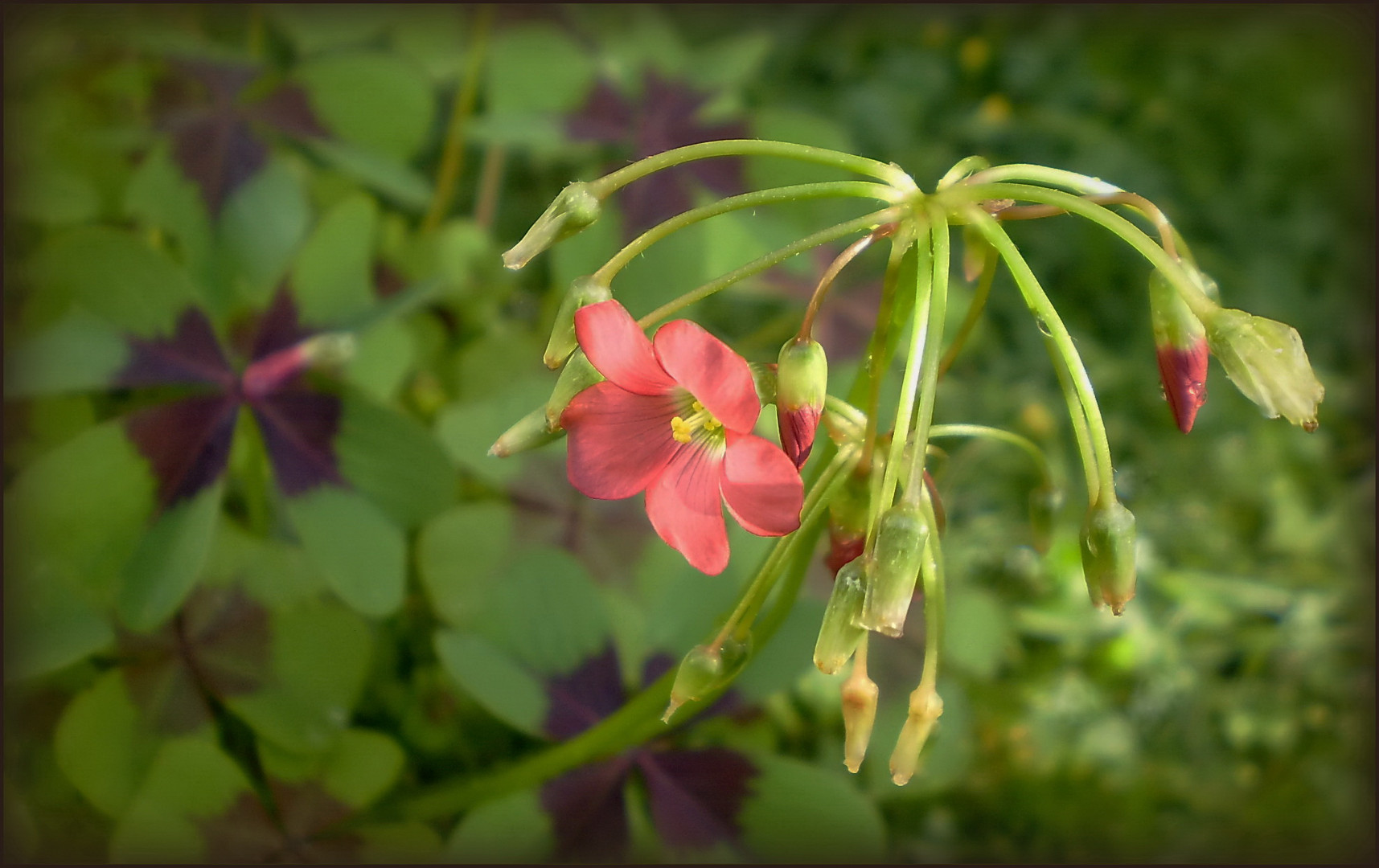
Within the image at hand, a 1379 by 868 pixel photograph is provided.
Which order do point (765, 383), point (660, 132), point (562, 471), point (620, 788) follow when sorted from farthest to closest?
point (660, 132) < point (562, 471) < point (620, 788) < point (765, 383)

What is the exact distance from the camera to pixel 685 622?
58.6 inches

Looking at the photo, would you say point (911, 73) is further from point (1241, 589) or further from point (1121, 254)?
point (1241, 589)

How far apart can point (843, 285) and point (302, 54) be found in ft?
3.87

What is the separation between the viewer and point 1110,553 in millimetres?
808

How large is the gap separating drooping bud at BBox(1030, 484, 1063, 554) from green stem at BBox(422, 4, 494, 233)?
1.44 m

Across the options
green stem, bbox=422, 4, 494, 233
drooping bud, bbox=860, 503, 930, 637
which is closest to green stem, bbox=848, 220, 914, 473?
drooping bud, bbox=860, 503, 930, 637

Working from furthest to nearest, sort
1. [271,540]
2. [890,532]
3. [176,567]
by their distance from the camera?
[271,540] < [176,567] < [890,532]

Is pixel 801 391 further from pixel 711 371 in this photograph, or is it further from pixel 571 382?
pixel 571 382

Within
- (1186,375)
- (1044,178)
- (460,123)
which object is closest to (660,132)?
(460,123)

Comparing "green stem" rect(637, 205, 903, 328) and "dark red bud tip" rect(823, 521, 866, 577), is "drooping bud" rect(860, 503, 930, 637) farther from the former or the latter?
"green stem" rect(637, 205, 903, 328)

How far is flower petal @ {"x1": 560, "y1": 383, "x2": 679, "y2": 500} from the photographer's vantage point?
88cm

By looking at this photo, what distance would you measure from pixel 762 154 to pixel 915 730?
50 cm

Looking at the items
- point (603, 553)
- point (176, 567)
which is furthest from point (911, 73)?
point (176, 567)

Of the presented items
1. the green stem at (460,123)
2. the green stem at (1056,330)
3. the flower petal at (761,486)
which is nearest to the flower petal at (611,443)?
the flower petal at (761,486)
